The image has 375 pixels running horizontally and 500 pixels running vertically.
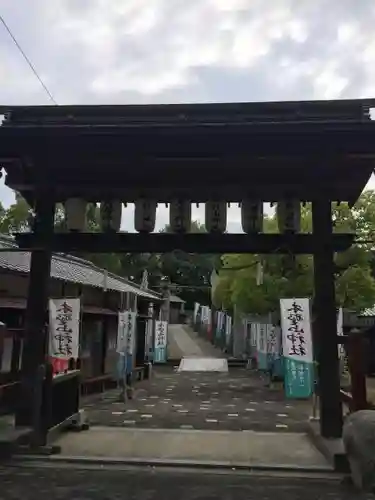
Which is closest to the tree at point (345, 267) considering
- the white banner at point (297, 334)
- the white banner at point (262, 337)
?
the white banner at point (262, 337)

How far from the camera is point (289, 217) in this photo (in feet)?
29.2

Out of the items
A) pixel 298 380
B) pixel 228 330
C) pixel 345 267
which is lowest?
pixel 298 380

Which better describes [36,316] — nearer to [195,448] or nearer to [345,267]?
[195,448]

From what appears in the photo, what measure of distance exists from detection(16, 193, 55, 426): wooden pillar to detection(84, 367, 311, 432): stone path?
168 inches

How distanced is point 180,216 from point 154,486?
438cm

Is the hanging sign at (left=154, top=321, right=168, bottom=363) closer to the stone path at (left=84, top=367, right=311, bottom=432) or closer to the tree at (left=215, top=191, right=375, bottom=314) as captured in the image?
the stone path at (left=84, top=367, right=311, bottom=432)

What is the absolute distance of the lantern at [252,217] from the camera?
891 cm

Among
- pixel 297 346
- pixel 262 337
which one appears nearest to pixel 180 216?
pixel 297 346

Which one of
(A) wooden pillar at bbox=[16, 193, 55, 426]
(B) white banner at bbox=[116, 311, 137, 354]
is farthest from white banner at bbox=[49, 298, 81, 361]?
(B) white banner at bbox=[116, 311, 137, 354]

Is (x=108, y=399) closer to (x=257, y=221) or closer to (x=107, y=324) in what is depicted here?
(x=107, y=324)

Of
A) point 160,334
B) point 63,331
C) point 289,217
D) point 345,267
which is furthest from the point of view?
point 160,334

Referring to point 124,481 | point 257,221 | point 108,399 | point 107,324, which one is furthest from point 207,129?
point 107,324

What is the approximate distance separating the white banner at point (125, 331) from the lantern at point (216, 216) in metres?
9.41

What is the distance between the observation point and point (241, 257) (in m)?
24.5
